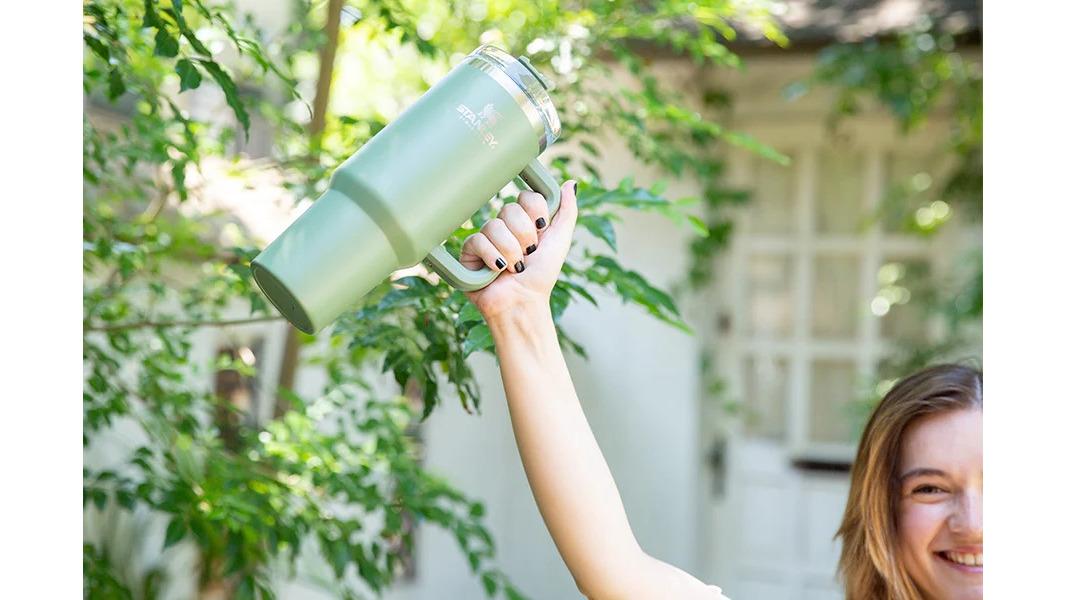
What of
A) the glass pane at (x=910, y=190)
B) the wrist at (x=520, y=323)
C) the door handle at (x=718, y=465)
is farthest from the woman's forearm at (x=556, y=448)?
the door handle at (x=718, y=465)

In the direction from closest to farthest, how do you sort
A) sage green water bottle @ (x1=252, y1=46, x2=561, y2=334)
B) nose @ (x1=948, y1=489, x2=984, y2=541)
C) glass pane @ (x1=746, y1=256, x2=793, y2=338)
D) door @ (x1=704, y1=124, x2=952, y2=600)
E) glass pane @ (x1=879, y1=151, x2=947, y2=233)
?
sage green water bottle @ (x1=252, y1=46, x2=561, y2=334) → nose @ (x1=948, y1=489, x2=984, y2=541) → glass pane @ (x1=879, y1=151, x2=947, y2=233) → door @ (x1=704, y1=124, x2=952, y2=600) → glass pane @ (x1=746, y1=256, x2=793, y2=338)

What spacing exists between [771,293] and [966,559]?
311cm

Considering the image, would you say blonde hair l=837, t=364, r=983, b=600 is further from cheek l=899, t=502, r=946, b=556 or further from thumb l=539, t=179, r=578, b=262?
thumb l=539, t=179, r=578, b=262

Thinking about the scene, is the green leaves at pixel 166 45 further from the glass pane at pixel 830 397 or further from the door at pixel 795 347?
the glass pane at pixel 830 397

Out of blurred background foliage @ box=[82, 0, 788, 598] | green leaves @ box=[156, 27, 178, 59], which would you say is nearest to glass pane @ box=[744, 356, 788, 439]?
blurred background foliage @ box=[82, 0, 788, 598]

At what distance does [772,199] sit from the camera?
13.6ft

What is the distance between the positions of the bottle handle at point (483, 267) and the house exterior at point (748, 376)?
2962 millimetres

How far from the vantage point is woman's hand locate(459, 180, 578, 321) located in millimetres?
818

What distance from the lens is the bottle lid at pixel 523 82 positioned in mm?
802

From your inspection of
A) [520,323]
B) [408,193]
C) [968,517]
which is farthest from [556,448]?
[968,517]

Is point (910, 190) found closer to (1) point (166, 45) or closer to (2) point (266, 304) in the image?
(2) point (266, 304)

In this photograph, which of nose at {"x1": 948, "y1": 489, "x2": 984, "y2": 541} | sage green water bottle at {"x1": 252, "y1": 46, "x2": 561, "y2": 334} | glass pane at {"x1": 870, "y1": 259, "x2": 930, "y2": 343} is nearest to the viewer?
sage green water bottle at {"x1": 252, "y1": 46, "x2": 561, "y2": 334}
